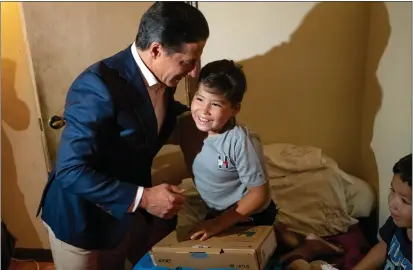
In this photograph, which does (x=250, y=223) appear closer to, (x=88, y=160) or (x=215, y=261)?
(x=215, y=261)

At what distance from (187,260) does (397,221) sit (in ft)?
2.04

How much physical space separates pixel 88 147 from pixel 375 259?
1.00 metres

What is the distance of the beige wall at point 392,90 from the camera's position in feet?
4.91

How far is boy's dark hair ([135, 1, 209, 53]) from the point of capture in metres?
1.22

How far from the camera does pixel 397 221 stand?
130 cm

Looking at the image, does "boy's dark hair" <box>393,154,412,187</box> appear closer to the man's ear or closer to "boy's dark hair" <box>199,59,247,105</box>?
"boy's dark hair" <box>199,59,247,105</box>

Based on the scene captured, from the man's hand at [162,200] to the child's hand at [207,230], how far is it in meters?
0.14

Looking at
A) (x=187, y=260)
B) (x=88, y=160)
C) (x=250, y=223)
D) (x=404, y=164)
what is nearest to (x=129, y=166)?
(x=88, y=160)

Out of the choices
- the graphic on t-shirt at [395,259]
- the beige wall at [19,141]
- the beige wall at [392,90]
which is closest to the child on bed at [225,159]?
the graphic on t-shirt at [395,259]

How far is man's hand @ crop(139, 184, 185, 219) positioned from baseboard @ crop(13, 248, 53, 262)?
1.30 metres

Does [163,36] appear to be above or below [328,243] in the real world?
above

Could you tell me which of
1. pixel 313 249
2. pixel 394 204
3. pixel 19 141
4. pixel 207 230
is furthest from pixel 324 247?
pixel 19 141

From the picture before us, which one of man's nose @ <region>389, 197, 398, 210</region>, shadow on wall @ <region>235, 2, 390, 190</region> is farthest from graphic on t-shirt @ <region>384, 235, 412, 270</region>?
shadow on wall @ <region>235, 2, 390, 190</region>

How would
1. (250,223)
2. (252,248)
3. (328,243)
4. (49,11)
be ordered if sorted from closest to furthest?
(252,248) < (250,223) < (328,243) < (49,11)
